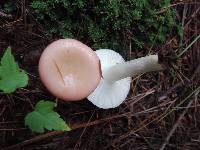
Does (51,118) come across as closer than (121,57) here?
Yes

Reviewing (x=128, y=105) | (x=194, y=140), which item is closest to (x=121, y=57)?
(x=128, y=105)

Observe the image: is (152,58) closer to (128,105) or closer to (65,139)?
(128,105)

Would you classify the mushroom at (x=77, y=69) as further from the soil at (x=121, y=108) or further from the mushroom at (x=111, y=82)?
the soil at (x=121, y=108)

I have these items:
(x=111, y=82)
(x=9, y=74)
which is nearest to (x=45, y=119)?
(x=9, y=74)

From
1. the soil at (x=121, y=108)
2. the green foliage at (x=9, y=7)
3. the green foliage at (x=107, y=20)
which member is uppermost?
the green foliage at (x=9, y=7)

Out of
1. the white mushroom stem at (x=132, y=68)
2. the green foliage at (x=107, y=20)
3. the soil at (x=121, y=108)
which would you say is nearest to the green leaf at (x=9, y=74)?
the soil at (x=121, y=108)

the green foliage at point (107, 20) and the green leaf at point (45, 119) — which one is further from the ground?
the green foliage at point (107, 20)

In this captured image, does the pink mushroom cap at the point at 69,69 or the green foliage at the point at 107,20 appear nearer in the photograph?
the pink mushroom cap at the point at 69,69
